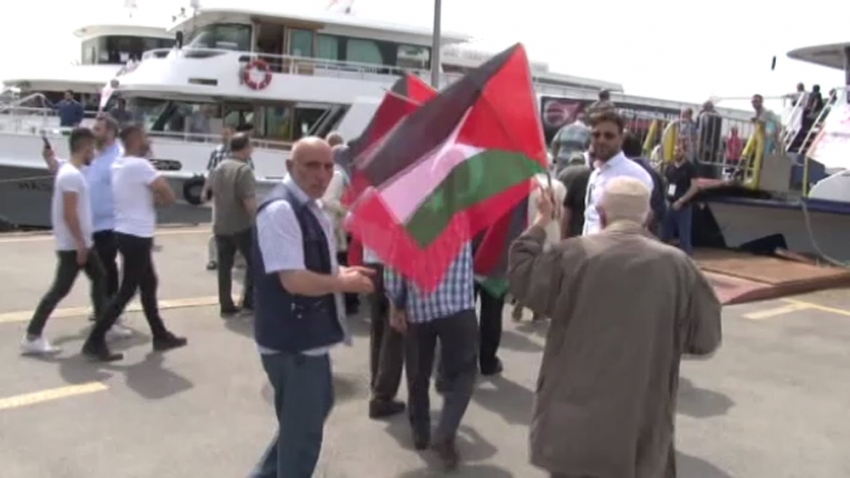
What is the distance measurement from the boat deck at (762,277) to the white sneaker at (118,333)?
5901mm

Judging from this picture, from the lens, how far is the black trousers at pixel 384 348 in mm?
4891

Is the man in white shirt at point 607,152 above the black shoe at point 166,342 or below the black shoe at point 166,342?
above

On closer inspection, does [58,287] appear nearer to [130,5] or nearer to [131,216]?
[131,216]

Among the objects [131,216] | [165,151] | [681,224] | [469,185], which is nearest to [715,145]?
[681,224]

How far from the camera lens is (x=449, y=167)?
372 centimetres

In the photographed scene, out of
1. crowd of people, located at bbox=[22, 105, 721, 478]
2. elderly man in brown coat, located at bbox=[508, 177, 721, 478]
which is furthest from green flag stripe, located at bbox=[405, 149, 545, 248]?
elderly man in brown coat, located at bbox=[508, 177, 721, 478]

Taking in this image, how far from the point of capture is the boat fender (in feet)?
52.0

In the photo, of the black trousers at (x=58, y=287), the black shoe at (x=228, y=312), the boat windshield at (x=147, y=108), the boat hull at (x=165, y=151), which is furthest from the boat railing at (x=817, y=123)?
the boat windshield at (x=147, y=108)

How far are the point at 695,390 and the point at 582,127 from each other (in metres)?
4.14

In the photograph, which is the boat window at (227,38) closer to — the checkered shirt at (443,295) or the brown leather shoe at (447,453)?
the checkered shirt at (443,295)

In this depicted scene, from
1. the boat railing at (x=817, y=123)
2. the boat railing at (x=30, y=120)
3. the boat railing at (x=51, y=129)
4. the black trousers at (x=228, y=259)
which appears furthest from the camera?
the boat railing at (x=30, y=120)

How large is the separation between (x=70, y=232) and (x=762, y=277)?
754 centimetres

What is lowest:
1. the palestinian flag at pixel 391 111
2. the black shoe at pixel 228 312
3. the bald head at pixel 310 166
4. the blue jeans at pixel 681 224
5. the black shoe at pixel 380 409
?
the black shoe at pixel 228 312

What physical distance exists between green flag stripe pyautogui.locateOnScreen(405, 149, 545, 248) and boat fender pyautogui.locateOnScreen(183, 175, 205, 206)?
12784mm
